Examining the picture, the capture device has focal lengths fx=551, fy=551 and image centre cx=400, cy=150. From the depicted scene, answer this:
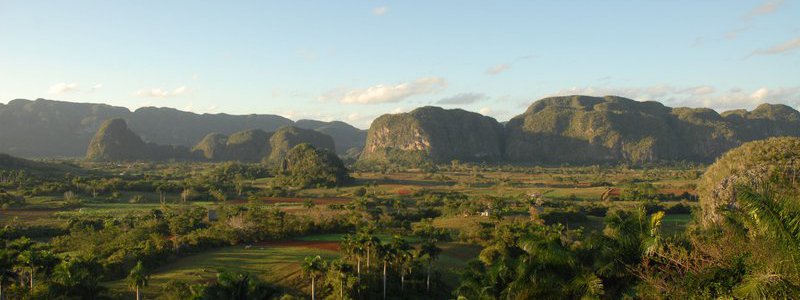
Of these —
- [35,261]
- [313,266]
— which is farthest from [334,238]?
[35,261]

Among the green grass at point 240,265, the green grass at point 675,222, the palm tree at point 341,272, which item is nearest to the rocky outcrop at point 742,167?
the green grass at point 675,222

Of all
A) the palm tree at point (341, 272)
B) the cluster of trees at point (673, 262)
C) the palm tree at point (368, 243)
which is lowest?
the palm tree at point (341, 272)

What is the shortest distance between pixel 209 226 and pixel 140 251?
12970mm

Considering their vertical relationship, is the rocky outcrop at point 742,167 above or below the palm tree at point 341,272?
above

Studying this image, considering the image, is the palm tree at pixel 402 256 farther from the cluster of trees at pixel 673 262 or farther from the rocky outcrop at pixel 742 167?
the rocky outcrop at pixel 742 167

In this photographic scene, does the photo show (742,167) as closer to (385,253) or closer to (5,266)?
(385,253)

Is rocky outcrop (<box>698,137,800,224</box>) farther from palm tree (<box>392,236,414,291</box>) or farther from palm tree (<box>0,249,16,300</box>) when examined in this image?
palm tree (<box>0,249,16,300</box>)

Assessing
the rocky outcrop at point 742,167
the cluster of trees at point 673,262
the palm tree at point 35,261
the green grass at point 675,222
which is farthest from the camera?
the green grass at point 675,222

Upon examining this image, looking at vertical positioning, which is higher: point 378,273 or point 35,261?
point 35,261

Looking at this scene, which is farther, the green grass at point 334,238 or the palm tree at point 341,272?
the green grass at point 334,238

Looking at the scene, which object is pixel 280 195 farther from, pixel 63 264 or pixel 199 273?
pixel 63 264

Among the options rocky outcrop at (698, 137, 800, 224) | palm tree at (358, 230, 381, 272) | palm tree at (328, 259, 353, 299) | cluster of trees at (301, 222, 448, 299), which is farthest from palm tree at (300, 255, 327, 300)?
rocky outcrop at (698, 137, 800, 224)

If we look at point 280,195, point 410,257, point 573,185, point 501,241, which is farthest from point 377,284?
point 573,185

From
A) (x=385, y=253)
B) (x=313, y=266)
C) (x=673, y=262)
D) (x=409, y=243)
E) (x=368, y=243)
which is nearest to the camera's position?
(x=673, y=262)
